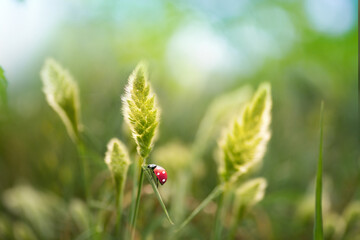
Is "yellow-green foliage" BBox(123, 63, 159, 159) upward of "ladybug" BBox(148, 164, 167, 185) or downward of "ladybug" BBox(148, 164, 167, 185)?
upward

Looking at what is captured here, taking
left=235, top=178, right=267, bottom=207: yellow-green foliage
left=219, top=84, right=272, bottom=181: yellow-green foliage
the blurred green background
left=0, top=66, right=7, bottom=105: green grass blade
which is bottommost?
left=235, top=178, right=267, bottom=207: yellow-green foliage

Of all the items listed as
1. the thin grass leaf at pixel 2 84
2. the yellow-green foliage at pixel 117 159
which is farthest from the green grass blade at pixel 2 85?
the yellow-green foliage at pixel 117 159

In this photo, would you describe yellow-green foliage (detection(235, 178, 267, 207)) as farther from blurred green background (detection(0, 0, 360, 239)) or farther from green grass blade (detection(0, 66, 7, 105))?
green grass blade (detection(0, 66, 7, 105))

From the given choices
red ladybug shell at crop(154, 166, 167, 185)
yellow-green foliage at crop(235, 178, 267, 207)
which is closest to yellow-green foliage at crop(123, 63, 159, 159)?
red ladybug shell at crop(154, 166, 167, 185)

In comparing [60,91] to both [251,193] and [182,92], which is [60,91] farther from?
[182,92]

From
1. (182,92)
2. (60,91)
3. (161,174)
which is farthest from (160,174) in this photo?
(182,92)

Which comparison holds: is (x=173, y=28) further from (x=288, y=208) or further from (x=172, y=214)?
(x=172, y=214)
